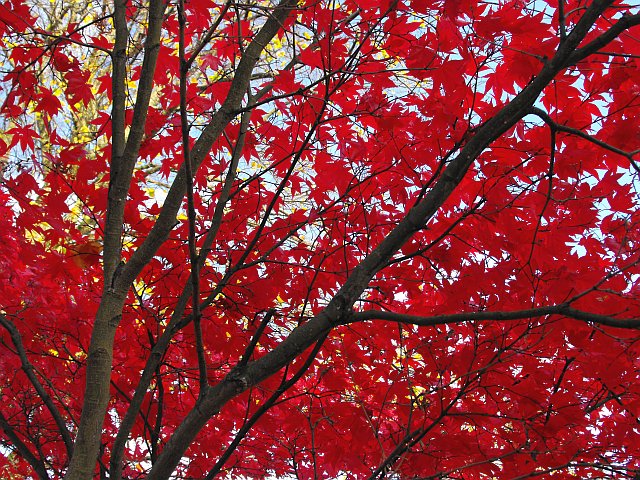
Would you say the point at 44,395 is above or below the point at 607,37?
below

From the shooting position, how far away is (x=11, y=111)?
369cm

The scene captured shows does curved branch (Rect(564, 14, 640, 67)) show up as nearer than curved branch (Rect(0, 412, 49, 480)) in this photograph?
Yes

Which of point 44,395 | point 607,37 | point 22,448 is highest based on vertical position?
point 607,37

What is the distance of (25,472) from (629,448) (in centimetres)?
530

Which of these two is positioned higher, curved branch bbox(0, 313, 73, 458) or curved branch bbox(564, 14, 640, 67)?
curved branch bbox(564, 14, 640, 67)

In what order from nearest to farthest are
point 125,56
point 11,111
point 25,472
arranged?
point 125,56 < point 11,111 < point 25,472

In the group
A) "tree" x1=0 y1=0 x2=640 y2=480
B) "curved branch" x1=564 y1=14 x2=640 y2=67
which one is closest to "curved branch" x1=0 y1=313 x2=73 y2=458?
"tree" x1=0 y1=0 x2=640 y2=480

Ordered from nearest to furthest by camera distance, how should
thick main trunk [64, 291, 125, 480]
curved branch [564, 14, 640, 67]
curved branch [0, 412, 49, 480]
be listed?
curved branch [564, 14, 640, 67] < thick main trunk [64, 291, 125, 480] < curved branch [0, 412, 49, 480]

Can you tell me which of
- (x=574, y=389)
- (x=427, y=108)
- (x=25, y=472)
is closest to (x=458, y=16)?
(x=427, y=108)

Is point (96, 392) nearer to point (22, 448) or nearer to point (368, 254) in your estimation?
point (22, 448)

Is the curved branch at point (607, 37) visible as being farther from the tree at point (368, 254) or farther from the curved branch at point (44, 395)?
the curved branch at point (44, 395)

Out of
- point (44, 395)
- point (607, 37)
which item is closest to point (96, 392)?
point (44, 395)

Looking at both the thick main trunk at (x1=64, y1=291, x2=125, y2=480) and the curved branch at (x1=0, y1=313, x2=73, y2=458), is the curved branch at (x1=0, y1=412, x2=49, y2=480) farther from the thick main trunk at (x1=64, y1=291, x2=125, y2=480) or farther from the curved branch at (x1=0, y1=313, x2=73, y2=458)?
the thick main trunk at (x1=64, y1=291, x2=125, y2=480)

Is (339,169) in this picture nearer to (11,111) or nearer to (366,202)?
(366,202)
